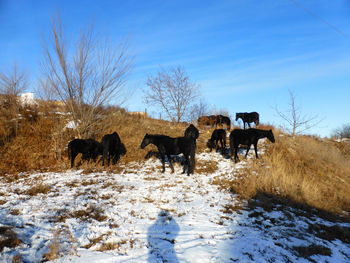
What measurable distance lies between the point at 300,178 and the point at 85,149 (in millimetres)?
10072

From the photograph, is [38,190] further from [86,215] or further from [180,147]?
[180,147]

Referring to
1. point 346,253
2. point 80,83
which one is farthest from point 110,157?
point 346,253

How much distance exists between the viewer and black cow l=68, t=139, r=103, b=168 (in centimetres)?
1041

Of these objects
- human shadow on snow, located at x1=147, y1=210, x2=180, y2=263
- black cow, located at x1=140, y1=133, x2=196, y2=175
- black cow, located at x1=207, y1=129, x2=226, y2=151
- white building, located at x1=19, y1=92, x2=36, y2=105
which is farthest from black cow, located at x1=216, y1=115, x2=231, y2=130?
white building, located at x1=19, y1=92, x2=36, y2=105

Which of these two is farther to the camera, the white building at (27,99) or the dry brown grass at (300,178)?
the white building at (27,99)

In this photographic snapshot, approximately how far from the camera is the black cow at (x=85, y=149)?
1041 cm

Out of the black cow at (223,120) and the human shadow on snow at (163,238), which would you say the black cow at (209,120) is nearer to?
the black cow at (223,120)

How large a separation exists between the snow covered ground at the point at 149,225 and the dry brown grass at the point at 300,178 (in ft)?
4.51

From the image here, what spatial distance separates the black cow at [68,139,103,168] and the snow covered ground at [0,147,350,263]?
2.26 metres

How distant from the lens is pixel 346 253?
499cm

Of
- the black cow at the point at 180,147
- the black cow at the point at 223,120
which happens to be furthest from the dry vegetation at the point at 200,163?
the black cow at the point at 223,120

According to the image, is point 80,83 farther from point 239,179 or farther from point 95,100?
point 239,179

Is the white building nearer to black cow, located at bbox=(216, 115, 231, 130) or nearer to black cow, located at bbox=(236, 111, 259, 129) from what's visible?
black cow, located at bbox=(216, 115, 231, 130)

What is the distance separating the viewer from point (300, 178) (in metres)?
10.5
